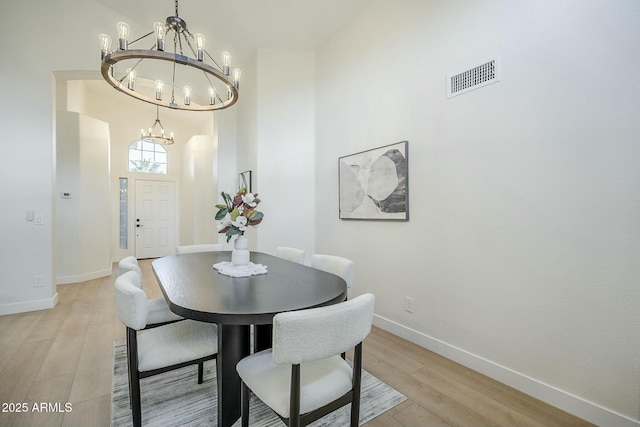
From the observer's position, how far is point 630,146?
1.43 m

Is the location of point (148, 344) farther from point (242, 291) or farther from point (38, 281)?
point (38, 281)

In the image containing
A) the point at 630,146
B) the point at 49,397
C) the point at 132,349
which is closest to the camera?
the point at 132,349

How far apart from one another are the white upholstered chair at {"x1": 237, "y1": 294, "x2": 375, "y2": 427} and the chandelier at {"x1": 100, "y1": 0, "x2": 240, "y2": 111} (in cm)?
191

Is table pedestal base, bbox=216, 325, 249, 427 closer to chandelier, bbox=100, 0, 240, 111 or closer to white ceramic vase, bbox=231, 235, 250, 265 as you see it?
white ceramic vase, bbox=231, 235, 250, 265

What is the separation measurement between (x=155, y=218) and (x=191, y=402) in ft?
21.3

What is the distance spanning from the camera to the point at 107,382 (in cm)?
187

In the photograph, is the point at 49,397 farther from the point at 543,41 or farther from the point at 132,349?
the point at 543,41

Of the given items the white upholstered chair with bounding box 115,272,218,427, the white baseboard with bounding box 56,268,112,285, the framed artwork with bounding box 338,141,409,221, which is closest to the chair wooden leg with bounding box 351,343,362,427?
the white upholstered chair with bounding box 115,272,218,427

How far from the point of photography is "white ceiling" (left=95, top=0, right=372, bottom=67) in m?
3.15

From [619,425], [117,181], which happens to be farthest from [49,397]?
[117,181]

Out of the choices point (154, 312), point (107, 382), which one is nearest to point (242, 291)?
point (154, 312)

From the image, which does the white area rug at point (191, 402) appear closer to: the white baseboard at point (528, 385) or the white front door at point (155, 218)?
the white baseboard at point (528, 385)

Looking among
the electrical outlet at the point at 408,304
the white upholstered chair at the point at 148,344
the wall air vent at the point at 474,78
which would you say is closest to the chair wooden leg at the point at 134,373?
the white upholstered chair at the point at 148,344

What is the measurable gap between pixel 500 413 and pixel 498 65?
218 centimetres
